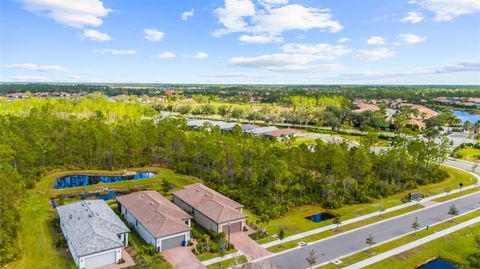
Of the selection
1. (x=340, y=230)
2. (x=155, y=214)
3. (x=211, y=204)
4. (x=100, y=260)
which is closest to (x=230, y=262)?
(x=211, y=204)

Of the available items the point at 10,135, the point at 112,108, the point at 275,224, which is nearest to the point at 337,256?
the point at 275,224

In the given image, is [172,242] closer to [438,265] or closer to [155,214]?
[155,214]

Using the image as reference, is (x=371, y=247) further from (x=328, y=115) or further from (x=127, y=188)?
(x=328, y=115)

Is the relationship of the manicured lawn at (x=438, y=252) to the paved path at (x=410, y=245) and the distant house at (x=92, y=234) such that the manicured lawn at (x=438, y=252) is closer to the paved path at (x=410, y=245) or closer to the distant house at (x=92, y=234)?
the paved path at (x=410, y=245)

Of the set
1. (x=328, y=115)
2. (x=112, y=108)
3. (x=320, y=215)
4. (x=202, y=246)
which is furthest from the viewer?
(x=328, y=115)

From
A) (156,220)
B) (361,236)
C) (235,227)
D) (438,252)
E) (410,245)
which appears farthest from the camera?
(235,227)
